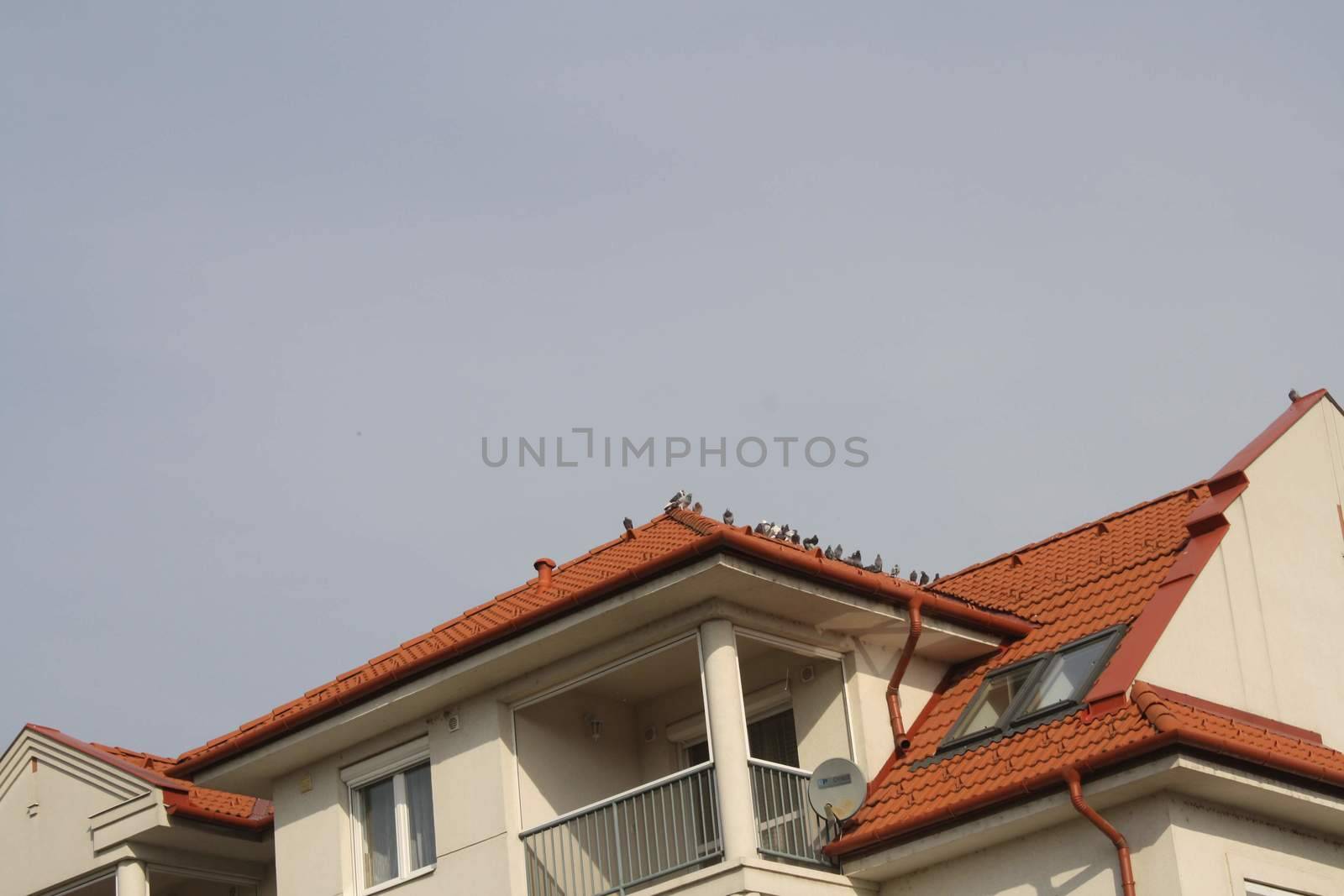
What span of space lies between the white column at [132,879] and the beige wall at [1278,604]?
1215cm

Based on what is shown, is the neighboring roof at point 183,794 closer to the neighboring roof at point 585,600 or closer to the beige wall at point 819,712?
the neighboring roof at point 585,600

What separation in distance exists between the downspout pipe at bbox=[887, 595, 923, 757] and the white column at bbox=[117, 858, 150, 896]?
31.0 ft

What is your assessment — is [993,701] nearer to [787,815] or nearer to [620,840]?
[787,815]

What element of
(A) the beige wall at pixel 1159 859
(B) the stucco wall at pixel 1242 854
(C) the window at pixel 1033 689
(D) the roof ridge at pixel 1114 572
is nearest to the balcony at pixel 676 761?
(C) the window at pixel 1033 689

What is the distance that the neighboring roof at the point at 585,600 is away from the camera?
17.8 metres

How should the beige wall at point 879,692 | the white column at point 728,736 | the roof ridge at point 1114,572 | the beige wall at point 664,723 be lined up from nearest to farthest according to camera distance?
the white column at point 728,736
the beige wall at point 879,692
the roof ridge at point 1114,572
the beige wall at point 664,723

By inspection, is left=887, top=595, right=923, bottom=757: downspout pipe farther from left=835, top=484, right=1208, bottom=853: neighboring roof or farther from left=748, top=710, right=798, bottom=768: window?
left=748, top=710, right=798, bottom=768: window

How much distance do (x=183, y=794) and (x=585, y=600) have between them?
6.98m

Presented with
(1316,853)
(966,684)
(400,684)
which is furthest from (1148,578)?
(400,684)

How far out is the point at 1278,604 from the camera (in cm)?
1939

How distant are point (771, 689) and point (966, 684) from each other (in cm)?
197

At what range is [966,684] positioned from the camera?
19484 mm

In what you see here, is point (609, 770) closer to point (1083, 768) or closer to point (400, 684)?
point (400, 684)

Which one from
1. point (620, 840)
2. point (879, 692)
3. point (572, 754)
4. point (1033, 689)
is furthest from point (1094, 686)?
point (572, 754)
